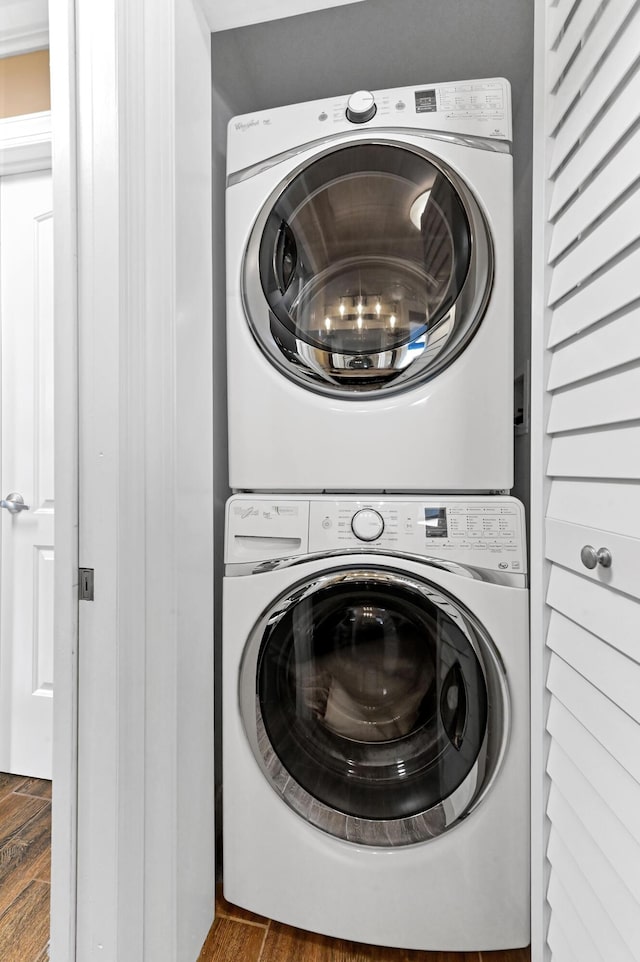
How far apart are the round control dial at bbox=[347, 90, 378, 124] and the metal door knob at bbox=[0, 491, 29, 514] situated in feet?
3.34

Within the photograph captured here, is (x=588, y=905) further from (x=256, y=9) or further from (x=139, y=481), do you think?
(x=256, y=9)

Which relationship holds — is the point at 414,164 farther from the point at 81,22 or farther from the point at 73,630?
the point at 73,630

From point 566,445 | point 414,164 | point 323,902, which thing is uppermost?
point 414,164

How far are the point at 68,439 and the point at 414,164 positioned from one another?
874 millimetres

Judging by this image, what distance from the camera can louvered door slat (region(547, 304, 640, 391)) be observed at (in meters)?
0.63

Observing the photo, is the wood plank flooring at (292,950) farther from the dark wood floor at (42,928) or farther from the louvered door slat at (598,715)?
the louvered door slat at (598,715)

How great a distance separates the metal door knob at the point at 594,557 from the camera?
2.20ft

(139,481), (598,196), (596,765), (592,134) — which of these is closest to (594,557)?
(596,765)

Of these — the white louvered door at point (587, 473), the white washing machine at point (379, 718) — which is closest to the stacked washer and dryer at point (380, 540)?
the white washing machine at point (379, 718)

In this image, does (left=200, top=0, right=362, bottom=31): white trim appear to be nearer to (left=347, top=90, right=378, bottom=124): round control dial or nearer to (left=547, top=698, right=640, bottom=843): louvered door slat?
(left=347, top=90, right=378, bottom=124): round control dial

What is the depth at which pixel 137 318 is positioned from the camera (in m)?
0.87

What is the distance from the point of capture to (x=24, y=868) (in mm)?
993

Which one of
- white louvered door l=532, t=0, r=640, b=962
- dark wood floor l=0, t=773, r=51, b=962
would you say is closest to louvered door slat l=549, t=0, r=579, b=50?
white louvered door l=532, t=0, r=640, b=962

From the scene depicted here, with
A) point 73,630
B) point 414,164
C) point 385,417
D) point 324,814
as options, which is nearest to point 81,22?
point 414,164
